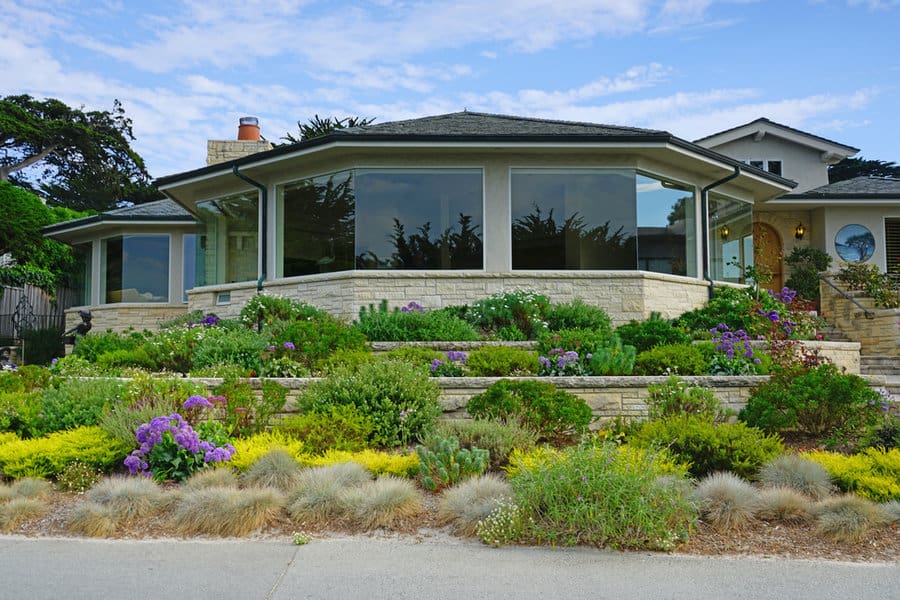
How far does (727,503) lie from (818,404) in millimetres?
2349

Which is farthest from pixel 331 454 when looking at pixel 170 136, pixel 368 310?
pixel 170 136

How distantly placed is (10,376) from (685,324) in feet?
28.0

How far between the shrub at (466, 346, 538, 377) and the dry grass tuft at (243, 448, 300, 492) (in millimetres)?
2739

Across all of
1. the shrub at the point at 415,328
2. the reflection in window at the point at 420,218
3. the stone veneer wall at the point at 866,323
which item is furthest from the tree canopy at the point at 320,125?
the stone veneer wall at the point at 866,323

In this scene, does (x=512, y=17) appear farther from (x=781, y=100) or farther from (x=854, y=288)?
(x=781, y=100)

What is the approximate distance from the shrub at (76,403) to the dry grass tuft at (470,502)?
346cm

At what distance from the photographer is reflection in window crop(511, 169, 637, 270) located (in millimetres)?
11078

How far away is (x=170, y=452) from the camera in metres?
5.31

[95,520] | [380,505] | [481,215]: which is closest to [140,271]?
[481,215]

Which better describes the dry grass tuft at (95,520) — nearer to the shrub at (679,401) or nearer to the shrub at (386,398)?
the shrub at (386,398)

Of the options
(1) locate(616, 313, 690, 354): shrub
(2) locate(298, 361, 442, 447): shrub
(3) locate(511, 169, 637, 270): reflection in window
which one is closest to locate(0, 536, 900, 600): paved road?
(2) locate(298, 361, 442, 447): shrub

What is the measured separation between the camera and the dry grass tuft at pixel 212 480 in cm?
486

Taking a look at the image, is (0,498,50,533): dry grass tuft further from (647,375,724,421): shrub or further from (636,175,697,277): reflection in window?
(636,175,697,277): reflection in window

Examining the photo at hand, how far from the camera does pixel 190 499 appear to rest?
4.52 metres
